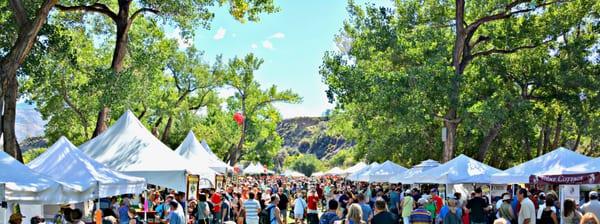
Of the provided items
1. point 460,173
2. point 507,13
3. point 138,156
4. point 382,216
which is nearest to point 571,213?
point 382,216

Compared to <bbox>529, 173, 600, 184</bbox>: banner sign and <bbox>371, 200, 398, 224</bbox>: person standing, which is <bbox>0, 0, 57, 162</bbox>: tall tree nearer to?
<bbox>371, 200, 398, 224</bbox>: person standing

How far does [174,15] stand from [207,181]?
790 centimetres

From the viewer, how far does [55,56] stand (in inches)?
843

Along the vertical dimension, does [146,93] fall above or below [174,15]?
below

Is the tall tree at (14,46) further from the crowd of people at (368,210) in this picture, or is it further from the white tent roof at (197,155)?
the white tent roof at (197,155)

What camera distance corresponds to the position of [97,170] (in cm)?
1530

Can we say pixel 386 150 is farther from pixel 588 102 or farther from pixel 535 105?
pixel 588 102

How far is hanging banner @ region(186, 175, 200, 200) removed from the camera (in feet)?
61.5

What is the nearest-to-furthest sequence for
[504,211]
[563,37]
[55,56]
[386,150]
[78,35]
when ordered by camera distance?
[504,211], [55,56], [78,35], [563,37], [386,150]

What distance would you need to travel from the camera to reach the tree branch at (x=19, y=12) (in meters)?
17.2

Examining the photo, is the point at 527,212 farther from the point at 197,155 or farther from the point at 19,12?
the point at 197,155

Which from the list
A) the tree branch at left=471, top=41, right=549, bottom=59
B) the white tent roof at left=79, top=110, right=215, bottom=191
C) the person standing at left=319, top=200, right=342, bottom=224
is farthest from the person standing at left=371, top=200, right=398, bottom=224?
the tree branch at left=471, top=41, right=549, bottom=59

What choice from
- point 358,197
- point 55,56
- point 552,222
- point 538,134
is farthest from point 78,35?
point 538,134

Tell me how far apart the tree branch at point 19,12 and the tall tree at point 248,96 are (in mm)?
30732
